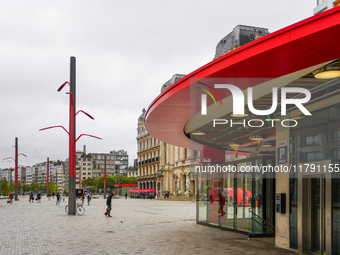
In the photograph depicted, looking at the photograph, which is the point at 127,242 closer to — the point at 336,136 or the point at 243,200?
the point at 243,200

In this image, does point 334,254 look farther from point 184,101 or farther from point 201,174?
point 201,174

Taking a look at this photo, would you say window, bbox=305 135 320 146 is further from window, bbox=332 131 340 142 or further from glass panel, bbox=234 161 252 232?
glass panel, bbox=234 161 252 232

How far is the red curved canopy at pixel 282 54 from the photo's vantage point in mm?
6070

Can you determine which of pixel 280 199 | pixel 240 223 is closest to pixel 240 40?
pixel 240 223

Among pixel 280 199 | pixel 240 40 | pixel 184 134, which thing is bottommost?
pixel 280 199

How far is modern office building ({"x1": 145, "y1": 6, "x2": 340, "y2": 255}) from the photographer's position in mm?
7180

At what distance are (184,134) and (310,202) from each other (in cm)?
807

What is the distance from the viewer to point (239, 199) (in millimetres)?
15930

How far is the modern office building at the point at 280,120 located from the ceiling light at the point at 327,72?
2 centimetres

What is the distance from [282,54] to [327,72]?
145 cm

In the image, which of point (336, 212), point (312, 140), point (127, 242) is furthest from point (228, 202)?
point (336, 212)

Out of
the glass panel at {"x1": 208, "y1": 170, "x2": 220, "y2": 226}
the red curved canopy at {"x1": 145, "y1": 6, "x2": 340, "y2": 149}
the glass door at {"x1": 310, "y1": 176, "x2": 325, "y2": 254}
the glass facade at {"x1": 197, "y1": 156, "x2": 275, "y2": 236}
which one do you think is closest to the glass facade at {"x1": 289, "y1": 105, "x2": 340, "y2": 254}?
the glass door at {"x1": 310, "y1": 176, "x2": 325, "y2": 254}

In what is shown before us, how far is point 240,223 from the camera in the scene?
15.8m

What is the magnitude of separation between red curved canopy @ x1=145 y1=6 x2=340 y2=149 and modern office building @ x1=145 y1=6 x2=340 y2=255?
0.05ft
